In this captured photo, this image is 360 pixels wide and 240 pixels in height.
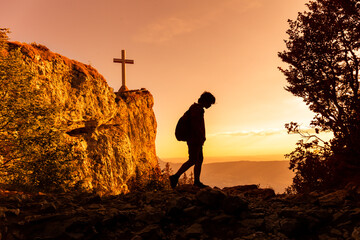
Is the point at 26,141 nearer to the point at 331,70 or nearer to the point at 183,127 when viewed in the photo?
the point at 183,127

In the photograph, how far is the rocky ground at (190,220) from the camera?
11.8ft

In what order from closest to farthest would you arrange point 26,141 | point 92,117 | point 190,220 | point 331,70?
1. point 190,220
2. point 331,70
3. point 26,141
4. point 92,117

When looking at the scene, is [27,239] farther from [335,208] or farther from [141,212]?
[335,208]

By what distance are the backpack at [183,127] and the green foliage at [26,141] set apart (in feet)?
18.6

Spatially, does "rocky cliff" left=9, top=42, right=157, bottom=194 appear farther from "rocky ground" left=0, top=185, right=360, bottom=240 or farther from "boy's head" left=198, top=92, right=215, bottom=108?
"rocky ground" left=0, top=185, right=360, bottom=240

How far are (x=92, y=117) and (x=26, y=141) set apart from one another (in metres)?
11.9

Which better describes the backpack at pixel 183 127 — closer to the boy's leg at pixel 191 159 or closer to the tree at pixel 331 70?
the boy's leg at pixel 191 159

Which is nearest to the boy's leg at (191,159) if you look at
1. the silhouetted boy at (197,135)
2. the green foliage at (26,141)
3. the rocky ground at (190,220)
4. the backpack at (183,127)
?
the silhouetted boy at (197,135)

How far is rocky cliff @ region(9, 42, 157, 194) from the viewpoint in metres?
18.1

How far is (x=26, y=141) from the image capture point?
31.2 ft

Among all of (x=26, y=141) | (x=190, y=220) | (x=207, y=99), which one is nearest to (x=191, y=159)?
(x=207, y=99)

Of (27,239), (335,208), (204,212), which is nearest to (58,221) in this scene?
(27,239)

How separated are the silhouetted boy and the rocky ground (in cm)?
226

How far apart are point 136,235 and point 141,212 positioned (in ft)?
2.70
